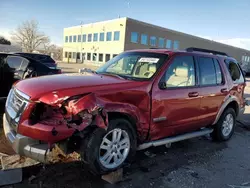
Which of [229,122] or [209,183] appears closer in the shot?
[209,183]

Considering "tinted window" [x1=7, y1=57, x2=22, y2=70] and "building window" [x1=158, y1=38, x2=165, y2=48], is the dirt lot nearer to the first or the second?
"tinted window" [x1=7, y1=57, x2=22, y2=70]

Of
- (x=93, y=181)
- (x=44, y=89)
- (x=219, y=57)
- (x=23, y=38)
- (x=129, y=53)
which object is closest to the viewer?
(x=44, y=89)

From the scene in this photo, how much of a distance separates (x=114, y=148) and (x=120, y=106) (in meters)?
0.65

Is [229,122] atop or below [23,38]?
below

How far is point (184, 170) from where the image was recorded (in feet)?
13.2

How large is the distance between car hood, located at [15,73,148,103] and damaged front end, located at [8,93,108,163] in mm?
69

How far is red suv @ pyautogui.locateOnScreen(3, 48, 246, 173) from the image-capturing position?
9.85 feet

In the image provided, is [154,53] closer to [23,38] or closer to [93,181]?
[93,181]

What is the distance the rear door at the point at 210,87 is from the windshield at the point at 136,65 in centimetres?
107

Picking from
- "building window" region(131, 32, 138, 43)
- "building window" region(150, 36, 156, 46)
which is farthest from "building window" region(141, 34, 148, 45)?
"building window" region(131, 32, 138, 43)

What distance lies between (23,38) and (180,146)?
68298 mm

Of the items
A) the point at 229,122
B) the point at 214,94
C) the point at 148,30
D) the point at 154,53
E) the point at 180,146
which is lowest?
the point at 180,146

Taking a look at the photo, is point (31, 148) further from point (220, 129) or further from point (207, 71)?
point (220, 129)

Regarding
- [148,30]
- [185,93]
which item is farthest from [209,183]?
[148,30]
